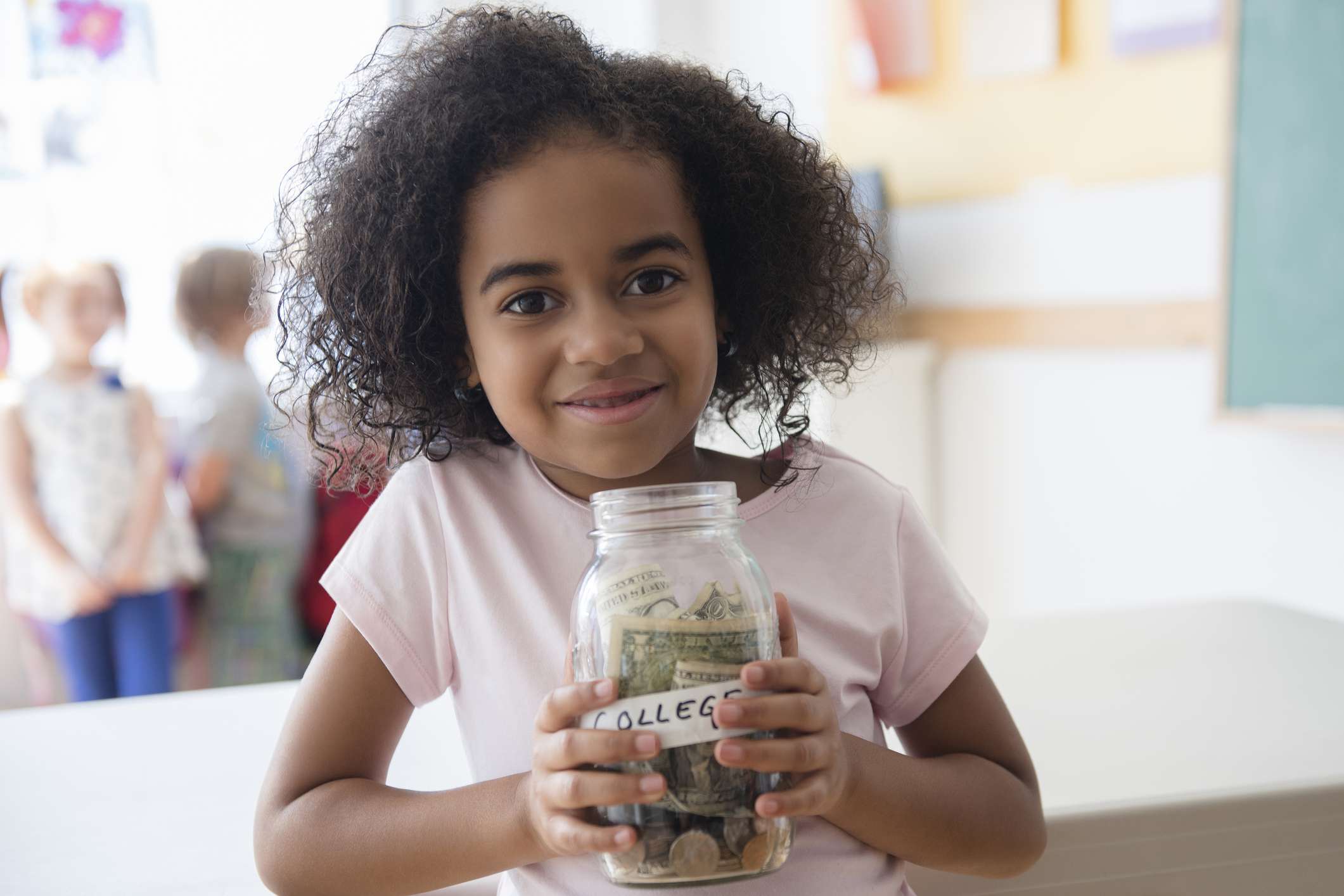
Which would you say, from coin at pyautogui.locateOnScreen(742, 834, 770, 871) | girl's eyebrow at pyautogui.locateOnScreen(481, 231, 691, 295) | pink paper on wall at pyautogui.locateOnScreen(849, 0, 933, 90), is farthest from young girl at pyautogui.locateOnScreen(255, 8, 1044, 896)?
pink paper on wall at pyautogui.locateOnScreen(849, 0, 933, 90)

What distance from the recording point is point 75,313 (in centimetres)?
248

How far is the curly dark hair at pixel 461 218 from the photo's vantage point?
2.65 ft

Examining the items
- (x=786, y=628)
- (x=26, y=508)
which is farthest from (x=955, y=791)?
(x=26, y=508)

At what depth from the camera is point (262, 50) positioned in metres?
3.17

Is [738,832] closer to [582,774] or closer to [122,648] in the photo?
[582,774]

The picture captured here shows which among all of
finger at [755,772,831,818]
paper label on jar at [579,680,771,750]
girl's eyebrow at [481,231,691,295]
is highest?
girl's eyebrow at [481,231,691,295]

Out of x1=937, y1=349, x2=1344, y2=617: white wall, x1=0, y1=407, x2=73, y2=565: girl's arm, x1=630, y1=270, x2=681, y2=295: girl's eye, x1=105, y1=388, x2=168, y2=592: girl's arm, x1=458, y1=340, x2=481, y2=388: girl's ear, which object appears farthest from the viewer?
x1=105, y1=388, x2=168, y2=592: girl's arm

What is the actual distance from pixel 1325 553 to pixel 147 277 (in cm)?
278

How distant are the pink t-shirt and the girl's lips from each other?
0.10 meters

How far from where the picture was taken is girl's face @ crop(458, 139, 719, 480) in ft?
2.44

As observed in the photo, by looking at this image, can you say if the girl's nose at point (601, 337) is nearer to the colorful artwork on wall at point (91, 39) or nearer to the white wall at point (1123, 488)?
the white wall at point (1123, 488)

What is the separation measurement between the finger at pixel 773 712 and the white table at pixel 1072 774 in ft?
1.21

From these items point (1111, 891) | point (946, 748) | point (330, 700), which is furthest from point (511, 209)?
point (1111, 891)

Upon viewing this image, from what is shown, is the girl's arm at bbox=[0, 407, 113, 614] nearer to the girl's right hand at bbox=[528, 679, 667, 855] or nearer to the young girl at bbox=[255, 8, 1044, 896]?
the young girl at bbox=[255, 8, 1044, 896]
